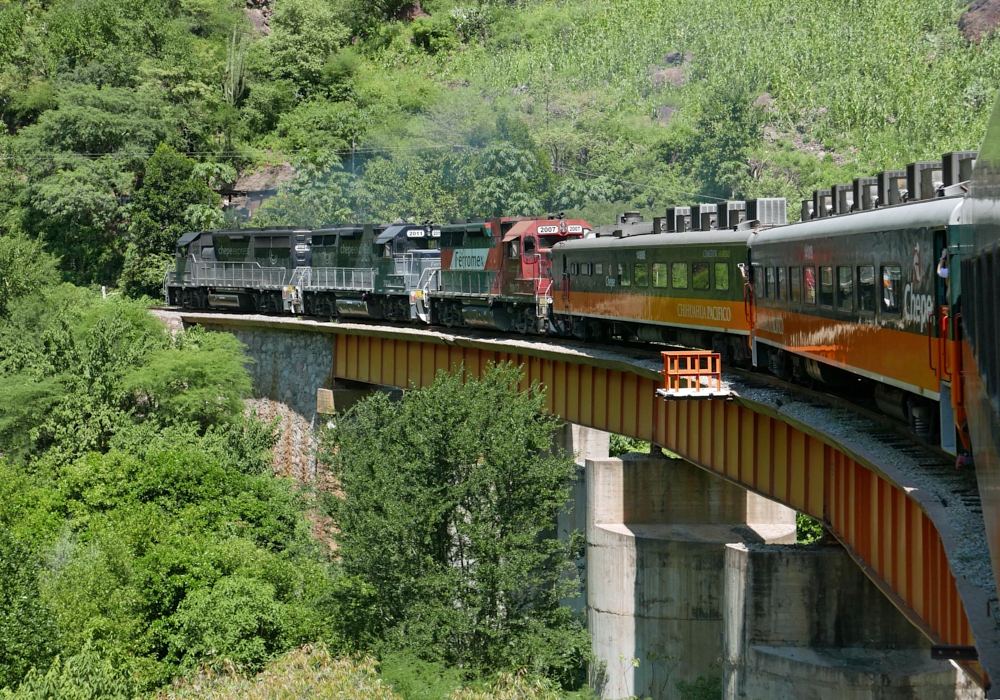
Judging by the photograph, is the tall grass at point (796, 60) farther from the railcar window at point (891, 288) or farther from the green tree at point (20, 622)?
the railcar window at point (891, 288)

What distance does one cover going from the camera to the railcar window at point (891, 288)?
44.3 feet

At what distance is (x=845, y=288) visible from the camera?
16000mm

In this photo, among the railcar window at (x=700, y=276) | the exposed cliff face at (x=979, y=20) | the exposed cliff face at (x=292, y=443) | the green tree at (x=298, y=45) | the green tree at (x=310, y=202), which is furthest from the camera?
the green tree at (x=298, y=45)

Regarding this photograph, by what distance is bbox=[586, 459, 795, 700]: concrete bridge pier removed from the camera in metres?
28.4

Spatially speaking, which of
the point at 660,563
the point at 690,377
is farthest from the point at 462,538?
the point at 690,377

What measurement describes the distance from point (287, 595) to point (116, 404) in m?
14.2

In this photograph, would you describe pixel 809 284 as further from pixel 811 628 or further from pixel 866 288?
pixel 811 628

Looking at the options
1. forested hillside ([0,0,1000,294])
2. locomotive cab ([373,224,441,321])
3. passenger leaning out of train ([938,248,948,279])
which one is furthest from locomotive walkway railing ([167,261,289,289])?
passenger leaning out of train ([938,248,948,279])

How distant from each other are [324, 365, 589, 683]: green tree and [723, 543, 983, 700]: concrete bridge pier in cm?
648

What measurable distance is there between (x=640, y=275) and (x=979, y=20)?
87316 mm

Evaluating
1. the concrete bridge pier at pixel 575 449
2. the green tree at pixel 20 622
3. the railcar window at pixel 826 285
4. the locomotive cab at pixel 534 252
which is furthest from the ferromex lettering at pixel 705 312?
the green tree at pixel 20 622

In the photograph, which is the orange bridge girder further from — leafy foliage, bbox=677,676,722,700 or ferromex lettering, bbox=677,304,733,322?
leafy foliage, bbox=677,676,722,700

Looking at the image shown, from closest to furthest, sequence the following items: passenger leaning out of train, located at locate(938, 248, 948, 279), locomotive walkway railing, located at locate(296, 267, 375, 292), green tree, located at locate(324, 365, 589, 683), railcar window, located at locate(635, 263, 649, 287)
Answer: passenger leaning out of train, located at locate(938, 248, 948, 279), railcar window, located at locate(635, 263, 649, 287), green tree, located at locate(324, 365, 589, 683), locomotive walkway railing, located at locate(296, 267, 375, 292)

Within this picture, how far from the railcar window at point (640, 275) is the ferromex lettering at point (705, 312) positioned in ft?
5.78
